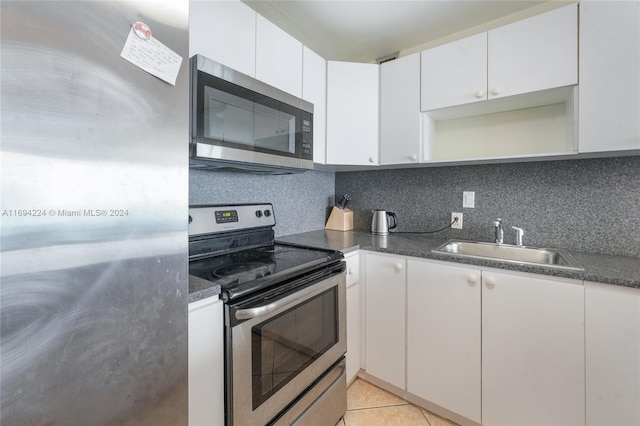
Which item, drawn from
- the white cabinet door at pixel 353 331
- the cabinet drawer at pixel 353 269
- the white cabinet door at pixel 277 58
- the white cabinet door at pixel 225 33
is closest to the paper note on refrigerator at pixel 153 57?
the white cabinet door at pixel 225 33

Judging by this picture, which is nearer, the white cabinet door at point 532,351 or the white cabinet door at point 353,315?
the white cabinet door at point 532,351

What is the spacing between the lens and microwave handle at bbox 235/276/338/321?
3.06ft

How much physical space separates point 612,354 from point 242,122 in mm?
1764

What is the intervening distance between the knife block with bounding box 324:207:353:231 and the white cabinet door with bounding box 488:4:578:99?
1263mm

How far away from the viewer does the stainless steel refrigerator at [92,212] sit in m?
0.48

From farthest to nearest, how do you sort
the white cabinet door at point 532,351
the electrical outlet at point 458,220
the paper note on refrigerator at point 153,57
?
the electrical outlet at point 458,220
the white cabinet door at point 532,351
the paper note on refrigerator at point 153,57

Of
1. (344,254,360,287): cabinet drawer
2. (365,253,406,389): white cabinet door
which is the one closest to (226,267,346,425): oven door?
(344,254,360,287): cabinet drawer

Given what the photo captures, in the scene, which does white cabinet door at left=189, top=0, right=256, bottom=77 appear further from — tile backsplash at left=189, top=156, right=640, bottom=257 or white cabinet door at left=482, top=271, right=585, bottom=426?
white cabinet door at left=482, top=271, right=585, bottom=426

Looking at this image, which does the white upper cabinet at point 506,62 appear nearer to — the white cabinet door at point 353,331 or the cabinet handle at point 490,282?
the cabinet handle at point 490,282

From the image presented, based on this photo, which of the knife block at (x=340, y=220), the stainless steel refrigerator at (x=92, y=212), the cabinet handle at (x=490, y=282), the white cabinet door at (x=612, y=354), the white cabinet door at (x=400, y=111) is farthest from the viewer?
the knife block at (x=340, y=220)

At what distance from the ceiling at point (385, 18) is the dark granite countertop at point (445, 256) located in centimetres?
142

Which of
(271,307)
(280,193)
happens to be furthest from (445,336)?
(280,193)

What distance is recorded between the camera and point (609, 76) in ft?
4.09

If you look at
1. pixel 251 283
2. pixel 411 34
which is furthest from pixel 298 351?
pixel 411 34
